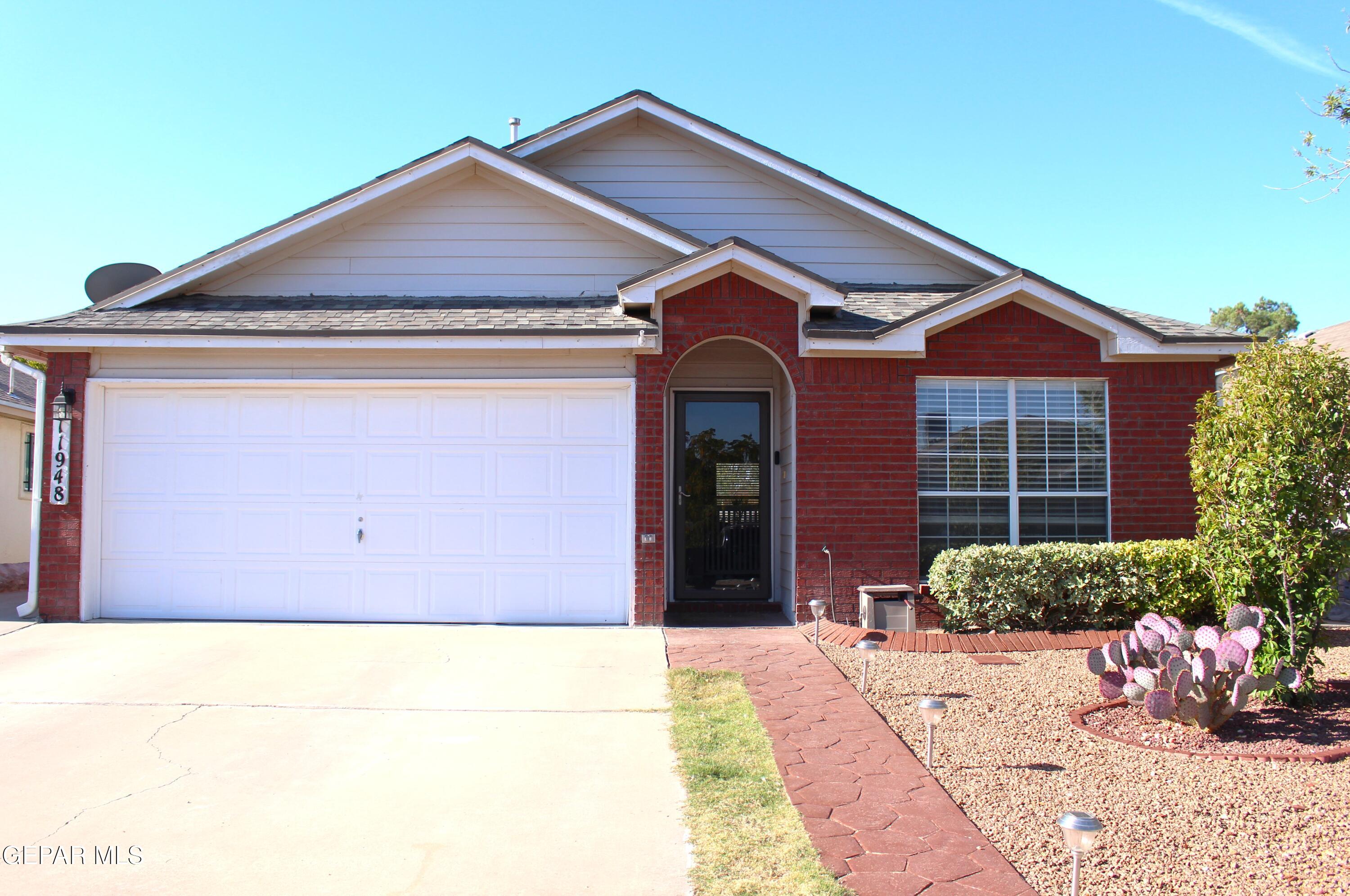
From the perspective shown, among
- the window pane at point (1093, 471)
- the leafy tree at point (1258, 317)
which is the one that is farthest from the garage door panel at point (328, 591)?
the leafy tree at point (1258, 317)

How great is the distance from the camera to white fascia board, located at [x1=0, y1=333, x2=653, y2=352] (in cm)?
889

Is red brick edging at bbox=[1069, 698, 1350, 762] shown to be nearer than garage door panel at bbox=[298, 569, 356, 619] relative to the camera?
Yes

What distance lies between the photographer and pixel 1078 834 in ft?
10.4

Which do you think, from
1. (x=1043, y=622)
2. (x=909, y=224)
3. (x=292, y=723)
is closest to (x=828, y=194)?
(x=909, y=224)

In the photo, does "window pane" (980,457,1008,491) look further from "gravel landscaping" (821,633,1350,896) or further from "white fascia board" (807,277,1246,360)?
"gravel landscaping" (821,633,1350,896)

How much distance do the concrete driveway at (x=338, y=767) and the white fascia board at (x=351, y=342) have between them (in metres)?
2.95

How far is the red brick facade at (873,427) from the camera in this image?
29.7 ft

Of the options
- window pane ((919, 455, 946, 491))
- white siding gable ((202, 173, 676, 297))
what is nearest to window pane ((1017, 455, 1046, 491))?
window pane ((919, 455, 946, 491))

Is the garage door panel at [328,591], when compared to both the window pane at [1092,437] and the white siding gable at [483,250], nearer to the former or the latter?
the white siding gable at [483,250]

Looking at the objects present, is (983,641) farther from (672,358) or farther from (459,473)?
(459,473)

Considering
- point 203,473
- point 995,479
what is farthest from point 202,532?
point 995,479

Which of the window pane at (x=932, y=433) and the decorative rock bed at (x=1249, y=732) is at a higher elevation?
the window pane at (x=932, y=433)

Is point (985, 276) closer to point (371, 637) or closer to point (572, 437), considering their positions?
point (572, 437)

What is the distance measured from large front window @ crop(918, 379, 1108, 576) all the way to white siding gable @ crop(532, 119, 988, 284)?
235cm
